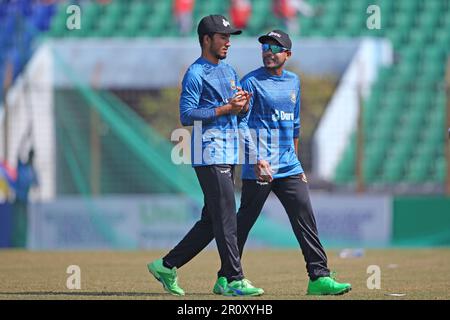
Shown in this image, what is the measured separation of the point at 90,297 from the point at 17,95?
9.75 meters

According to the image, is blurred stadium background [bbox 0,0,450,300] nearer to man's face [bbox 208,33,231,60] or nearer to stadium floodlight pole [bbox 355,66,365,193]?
stadium floodlight pole [bbox 355,66,365,193]

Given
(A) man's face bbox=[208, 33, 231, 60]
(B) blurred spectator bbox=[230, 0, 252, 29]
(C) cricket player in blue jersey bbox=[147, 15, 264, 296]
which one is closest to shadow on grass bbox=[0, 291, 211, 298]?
(C) cricket player in blue jersey bbox=[147, 15, 264, 296]

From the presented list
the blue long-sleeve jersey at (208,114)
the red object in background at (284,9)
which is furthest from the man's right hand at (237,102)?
the red object in background at (284,9)

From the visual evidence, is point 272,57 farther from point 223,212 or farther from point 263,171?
point 223,212

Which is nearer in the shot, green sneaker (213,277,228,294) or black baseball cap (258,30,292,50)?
green sneaker (213,277,228,294)

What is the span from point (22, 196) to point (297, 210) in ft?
30.4

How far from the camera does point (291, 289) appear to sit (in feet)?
34.4

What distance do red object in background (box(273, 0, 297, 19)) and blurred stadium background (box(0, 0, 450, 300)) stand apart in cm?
230

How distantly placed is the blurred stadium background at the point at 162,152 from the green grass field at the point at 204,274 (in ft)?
4.08

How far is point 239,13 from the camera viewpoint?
2555cm

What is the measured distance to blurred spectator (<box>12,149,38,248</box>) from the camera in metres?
18.0

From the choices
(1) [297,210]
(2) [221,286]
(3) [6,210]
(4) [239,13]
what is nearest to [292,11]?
(4) [239,13]
